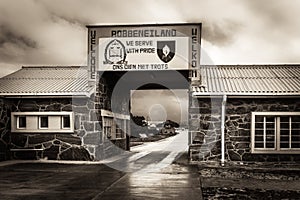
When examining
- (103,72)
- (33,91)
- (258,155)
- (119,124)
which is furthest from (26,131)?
(258,155)

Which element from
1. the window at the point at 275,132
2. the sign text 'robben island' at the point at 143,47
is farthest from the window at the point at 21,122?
the window at the point at 275,132

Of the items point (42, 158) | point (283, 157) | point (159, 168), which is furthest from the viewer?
point (42, 158)

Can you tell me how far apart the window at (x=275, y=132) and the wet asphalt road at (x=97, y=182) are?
3.34m

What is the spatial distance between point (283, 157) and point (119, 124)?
896cm

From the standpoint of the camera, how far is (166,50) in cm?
1377

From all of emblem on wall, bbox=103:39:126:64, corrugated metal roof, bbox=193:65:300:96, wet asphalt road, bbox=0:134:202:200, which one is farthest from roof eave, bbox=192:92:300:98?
emblem on wall, bbox=103:39:126:64

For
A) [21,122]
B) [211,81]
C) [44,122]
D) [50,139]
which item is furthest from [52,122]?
[211,81]

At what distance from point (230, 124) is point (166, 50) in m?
4.01

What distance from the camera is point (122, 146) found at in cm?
1903

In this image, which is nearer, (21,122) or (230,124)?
(230,124)

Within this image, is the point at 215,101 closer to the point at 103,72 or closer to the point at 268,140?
the point at 268,140

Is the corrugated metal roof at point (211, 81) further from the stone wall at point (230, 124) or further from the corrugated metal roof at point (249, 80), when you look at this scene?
the stone wall at point (230, 124)

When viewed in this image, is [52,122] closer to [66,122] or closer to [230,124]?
[66,122]

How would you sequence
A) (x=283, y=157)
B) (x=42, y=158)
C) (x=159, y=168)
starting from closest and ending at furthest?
1. (x=159, y=168)
2. (x=283, y=157)
3. (x=42, y=158)
